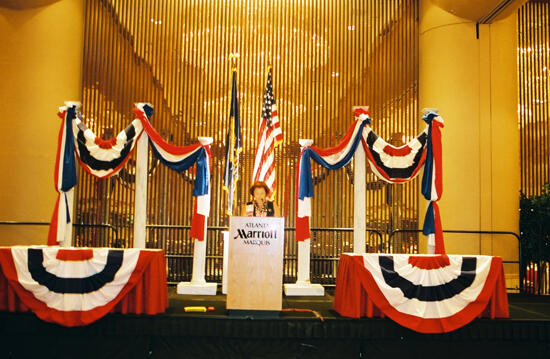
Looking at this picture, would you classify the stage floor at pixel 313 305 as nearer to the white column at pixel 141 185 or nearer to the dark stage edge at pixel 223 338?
the dark stage edge at pixel 223 338

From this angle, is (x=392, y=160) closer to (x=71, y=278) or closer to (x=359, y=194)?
(x=359, y=194)

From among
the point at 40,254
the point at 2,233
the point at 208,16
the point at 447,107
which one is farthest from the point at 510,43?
the point at 2,233

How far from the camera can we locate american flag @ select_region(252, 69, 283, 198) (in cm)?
723

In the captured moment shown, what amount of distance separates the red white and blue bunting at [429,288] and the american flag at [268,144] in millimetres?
2591

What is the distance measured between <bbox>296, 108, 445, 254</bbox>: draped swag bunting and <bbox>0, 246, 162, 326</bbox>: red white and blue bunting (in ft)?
9.15

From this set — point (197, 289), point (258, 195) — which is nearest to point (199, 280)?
point (197, 289)

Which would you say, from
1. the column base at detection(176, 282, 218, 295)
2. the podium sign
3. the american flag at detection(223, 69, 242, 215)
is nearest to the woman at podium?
the american flag at detection(223, 69, 242, 215)

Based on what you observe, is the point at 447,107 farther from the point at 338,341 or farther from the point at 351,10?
the point at 338,341

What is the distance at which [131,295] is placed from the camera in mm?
5043

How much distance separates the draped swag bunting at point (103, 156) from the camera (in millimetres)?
6266

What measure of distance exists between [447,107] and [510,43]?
6.12 ft

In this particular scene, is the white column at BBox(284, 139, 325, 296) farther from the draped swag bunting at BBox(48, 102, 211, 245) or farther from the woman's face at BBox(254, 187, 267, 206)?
the draped swag bunting at BBox(48, 102, 211, 245)

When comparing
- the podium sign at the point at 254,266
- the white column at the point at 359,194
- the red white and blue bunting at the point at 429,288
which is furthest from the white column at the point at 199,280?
the red white and blue bunting at the point at 429,288

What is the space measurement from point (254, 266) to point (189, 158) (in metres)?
2.58
